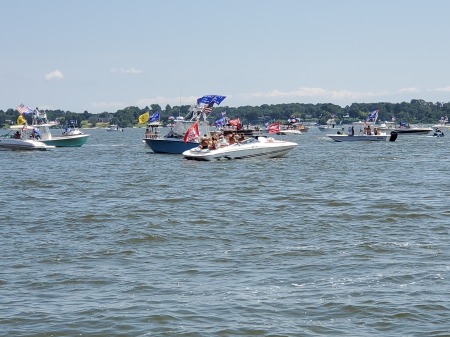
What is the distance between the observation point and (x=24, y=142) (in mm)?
73062

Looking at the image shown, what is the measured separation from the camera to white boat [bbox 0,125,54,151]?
7331 centimetres

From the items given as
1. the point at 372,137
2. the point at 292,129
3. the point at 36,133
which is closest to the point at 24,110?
the point at 36,133

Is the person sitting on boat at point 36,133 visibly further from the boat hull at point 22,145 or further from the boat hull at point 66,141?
the boat hull at point 22,145

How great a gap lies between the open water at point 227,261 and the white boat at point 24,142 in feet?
124

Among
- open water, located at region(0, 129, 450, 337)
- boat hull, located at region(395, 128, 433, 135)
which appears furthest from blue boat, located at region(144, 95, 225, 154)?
boat hull, located at region(395, 128, 433, 135)

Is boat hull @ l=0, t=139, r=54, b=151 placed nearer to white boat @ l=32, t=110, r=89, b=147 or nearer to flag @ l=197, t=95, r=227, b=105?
white boat @ l=32, t=110, r=89, b=147

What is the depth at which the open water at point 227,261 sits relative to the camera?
13.9 m

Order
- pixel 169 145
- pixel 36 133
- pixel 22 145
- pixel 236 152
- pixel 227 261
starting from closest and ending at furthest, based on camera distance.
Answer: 1. pixel 227 261
2. pixel 236 152
3. pixel 169 145
4. pixel 22 145
5. pixel 36 133

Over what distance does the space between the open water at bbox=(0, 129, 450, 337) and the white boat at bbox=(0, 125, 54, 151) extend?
124ft

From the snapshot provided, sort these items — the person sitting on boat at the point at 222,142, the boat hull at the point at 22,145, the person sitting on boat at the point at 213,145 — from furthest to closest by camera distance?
the boat hull at the point at 22,145
the person sitting on boat at the point at 222,142
the person sitting on boat at the point at 213,145

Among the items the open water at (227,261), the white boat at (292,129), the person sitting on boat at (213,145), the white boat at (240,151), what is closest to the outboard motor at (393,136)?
the white boat at (240,151)

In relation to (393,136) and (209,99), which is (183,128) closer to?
(209,99)

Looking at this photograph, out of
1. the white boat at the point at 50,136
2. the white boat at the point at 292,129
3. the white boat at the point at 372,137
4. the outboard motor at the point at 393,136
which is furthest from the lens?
the white boat at the point at 292,129

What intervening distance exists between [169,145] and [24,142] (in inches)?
548
